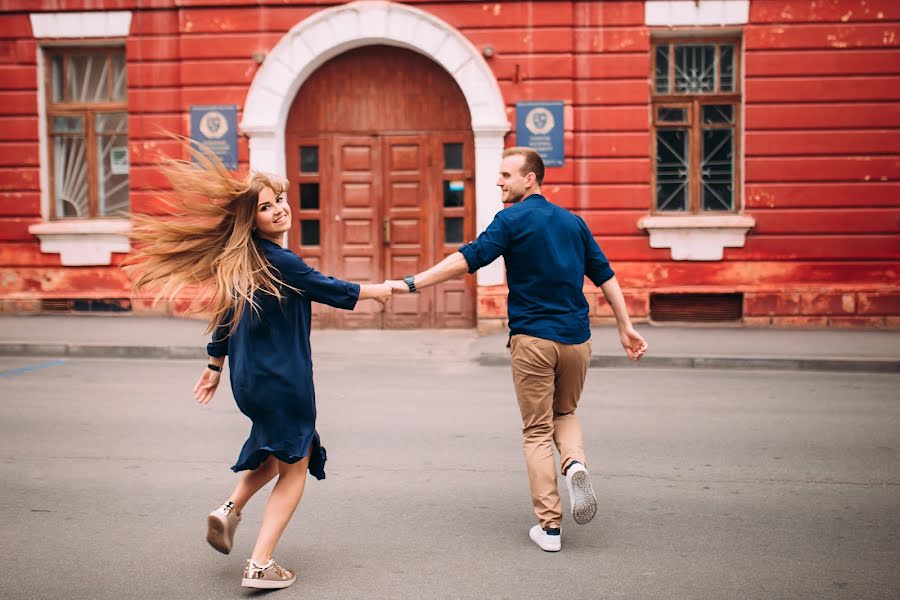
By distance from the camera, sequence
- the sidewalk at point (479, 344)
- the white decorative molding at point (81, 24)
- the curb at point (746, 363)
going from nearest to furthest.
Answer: the curb at point (746, 363)
the sidewalk at point (479, 344)
the white decorative molding at point (81, 24)

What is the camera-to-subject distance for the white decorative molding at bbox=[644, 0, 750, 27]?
13.7m

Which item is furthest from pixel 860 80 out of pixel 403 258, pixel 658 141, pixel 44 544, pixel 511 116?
pixel 44 544

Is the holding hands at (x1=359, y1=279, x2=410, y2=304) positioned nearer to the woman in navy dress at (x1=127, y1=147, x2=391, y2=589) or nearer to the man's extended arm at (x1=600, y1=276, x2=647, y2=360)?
the woman in navy dress at (x1=127, y1=147, x2=391, y2=589)

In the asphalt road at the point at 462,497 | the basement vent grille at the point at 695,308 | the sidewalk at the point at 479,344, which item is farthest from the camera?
the basement vent grille at the point at 695,308

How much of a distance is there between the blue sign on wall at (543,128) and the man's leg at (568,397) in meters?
9.05

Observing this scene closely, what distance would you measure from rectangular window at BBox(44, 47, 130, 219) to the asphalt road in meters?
6.10

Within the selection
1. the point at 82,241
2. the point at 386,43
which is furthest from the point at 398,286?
the point at 82,241

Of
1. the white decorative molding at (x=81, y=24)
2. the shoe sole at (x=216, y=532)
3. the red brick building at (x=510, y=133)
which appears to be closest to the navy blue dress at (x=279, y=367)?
the shoe sole at (x=216, y=532)

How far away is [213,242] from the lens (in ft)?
14.6

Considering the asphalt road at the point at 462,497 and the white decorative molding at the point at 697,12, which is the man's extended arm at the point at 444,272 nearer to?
the asphalt road at the point at 462,497

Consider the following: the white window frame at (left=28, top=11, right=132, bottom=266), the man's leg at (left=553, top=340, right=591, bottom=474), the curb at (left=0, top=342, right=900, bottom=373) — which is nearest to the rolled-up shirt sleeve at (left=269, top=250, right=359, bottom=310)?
the man's leg at (left=553, top=340, right=591, bottom=474)

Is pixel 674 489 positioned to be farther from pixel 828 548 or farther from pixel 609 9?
pixel 609 9

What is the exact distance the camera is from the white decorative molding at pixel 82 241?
47.7ft

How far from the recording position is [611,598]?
4.12 meters
